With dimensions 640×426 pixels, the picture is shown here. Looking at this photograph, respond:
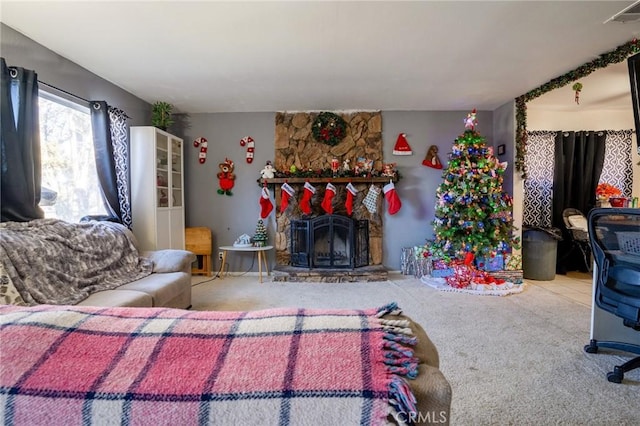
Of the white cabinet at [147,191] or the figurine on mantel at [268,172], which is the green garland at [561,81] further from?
the white cabinet at [147,191]

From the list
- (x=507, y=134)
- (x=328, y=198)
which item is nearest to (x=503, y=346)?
(x=328, y=198)

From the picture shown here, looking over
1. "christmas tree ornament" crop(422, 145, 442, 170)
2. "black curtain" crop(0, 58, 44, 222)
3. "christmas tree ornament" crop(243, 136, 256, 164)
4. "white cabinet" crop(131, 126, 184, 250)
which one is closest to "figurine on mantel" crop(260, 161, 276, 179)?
"christmas tree ornament" crop(243, 136, 256, 164)

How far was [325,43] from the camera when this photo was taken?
251 centimetres

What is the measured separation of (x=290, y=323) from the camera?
708mm

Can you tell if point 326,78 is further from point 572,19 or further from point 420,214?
point 420,214

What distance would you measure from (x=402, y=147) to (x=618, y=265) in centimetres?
285

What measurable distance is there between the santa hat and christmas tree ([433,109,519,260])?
0.71 metres

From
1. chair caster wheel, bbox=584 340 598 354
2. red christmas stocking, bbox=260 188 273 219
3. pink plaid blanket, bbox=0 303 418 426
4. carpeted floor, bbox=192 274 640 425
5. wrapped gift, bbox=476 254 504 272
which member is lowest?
carpeted floor, bbox=192 274 640 425

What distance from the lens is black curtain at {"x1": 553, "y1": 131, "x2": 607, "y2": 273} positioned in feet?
14.5

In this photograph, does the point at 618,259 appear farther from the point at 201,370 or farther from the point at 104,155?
the point at 104,155

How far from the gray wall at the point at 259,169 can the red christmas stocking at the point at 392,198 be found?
0.61 ft

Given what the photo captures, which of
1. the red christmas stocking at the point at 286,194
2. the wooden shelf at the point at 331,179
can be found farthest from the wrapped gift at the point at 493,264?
the red christmas stocking at the point at 286,194

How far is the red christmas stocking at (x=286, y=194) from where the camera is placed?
13.9ft

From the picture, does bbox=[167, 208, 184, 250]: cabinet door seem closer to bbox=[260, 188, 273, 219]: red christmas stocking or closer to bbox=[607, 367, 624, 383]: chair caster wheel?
bbox=[260, 188, 273, 219]: red christmas stocking
